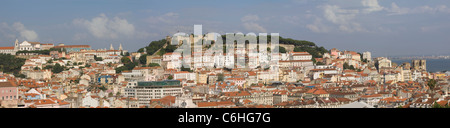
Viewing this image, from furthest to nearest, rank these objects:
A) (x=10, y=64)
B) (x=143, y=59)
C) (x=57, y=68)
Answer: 1. (x=143, y=59)
2. (x=10, y=64)
3. (x=57, y=68)

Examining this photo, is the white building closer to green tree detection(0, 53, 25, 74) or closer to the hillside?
green tree detection(0, 53, 25, 74)

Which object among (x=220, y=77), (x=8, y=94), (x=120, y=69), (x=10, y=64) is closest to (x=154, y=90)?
(x=220, y=77)

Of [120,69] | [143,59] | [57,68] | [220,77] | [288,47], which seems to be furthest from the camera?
[288,47]

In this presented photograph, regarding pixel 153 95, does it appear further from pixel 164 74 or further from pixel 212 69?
pixel 212 69

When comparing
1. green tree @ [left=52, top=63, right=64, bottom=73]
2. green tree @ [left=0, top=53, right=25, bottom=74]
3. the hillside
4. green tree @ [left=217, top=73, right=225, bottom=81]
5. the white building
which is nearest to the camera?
the white building

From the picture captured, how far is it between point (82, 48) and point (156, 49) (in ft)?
24.0

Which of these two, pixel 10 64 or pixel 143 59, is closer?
pixel 10 64

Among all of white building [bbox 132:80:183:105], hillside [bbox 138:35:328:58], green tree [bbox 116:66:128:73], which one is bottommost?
white building [bbox 132:80:183:105]

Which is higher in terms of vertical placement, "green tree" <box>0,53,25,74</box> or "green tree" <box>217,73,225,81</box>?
"green tree" <box>0,53,25,74</box>

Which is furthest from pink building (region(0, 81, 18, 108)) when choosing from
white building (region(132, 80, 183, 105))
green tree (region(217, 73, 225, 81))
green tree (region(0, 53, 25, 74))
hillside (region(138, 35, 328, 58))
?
hillside (region(138, 35, 328, 58))

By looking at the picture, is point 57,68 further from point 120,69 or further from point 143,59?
point 143,59

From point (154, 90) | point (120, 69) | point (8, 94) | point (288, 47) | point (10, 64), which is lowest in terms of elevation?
point (154, 90)

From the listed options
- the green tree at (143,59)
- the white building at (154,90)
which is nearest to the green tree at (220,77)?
the white building at (154,90)
